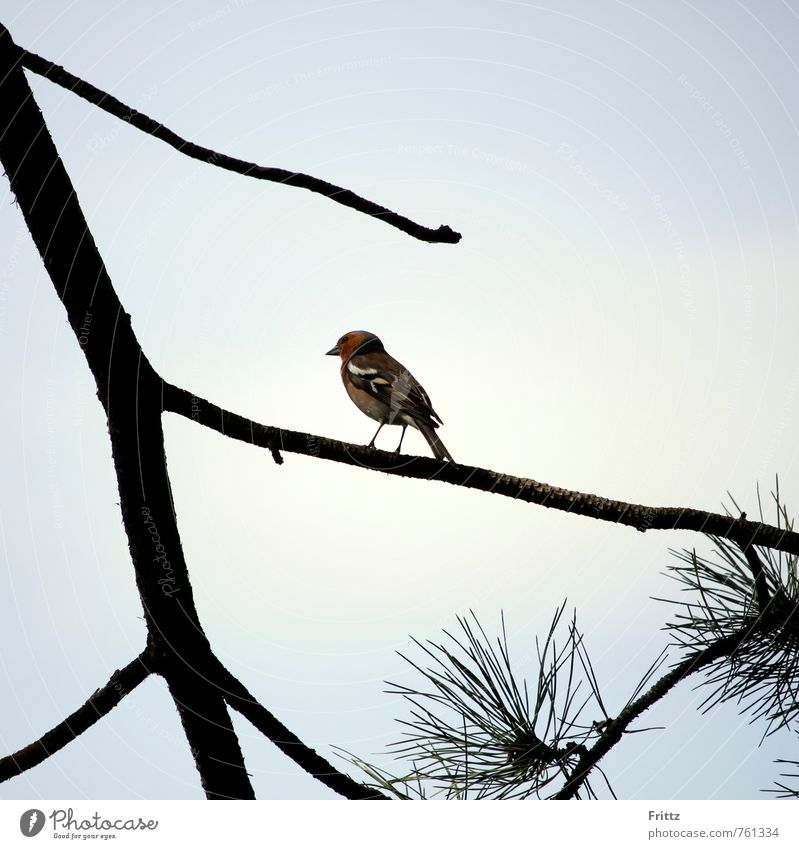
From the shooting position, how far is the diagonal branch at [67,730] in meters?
2.25

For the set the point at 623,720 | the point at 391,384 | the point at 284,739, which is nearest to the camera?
the point at 623,720

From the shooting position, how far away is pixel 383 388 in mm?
3773

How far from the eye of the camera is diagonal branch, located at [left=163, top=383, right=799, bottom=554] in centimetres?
193

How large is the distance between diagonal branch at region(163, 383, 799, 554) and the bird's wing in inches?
47.5

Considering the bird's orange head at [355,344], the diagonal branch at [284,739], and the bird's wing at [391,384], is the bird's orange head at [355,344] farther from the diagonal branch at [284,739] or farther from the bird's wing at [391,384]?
the diagonal branch at [284,739]

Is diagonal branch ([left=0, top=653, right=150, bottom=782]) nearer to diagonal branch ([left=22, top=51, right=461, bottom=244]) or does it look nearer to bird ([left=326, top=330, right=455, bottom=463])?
diagonal branch ([left=22, top=51, right=461, bottom=244])

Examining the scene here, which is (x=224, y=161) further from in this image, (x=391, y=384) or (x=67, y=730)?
(x=391, y=384)

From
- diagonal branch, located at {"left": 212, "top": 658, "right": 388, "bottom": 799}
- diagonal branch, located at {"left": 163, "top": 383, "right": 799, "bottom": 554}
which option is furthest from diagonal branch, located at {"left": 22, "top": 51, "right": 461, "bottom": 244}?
diagonal branch, located at {"left": 212, "top": 658, "right": 388, "bottom": 799}

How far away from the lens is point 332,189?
7.11ft
